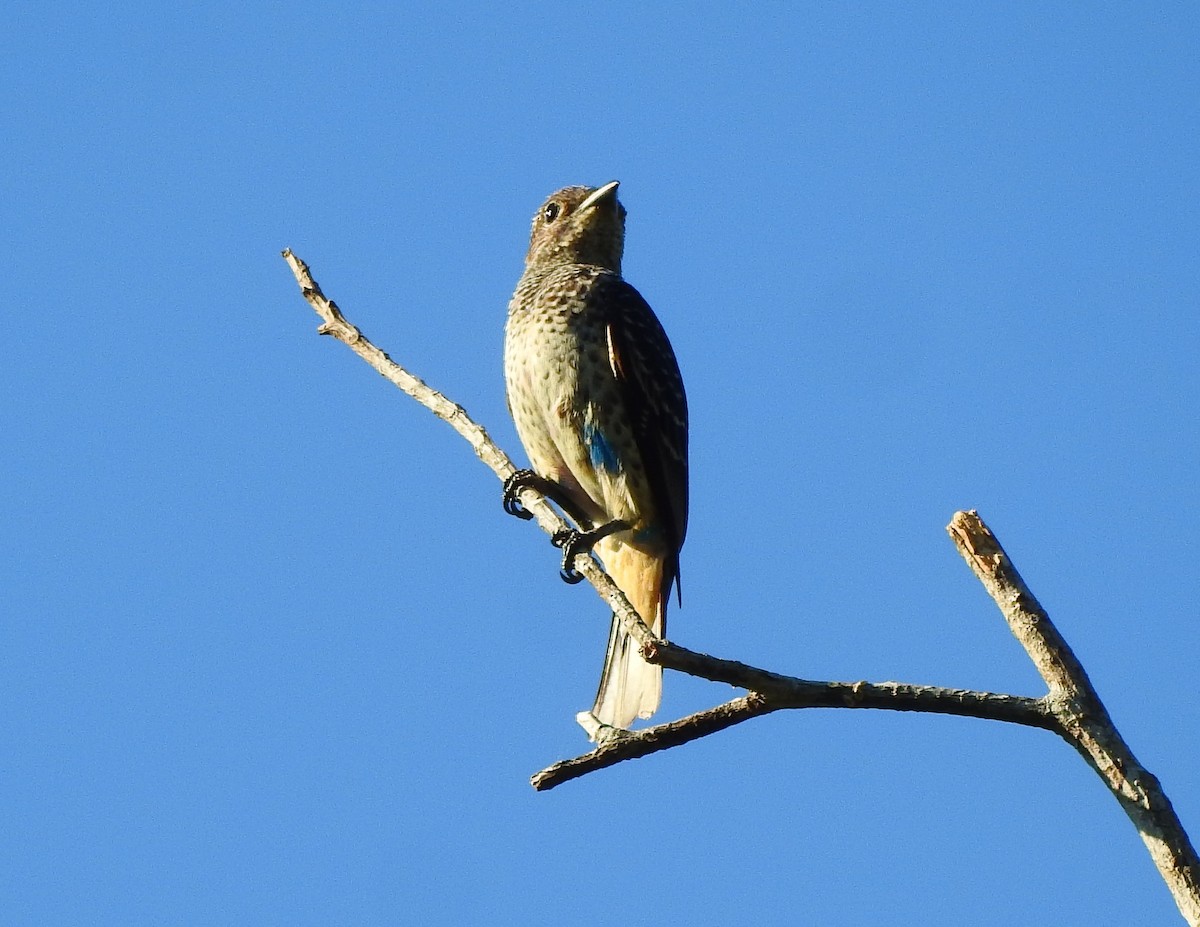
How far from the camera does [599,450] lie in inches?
253

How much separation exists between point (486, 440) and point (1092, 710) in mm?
2328

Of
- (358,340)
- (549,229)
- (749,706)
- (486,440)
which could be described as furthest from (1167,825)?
(549,229)

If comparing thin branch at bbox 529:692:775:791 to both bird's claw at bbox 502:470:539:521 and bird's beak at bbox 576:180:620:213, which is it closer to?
bird's claw at bbox 502:470:539:521

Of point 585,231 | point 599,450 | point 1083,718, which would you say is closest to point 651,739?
point 1083,718

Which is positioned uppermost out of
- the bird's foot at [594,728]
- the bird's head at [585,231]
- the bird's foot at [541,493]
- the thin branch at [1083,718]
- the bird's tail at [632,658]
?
the bird's head at [585,231]

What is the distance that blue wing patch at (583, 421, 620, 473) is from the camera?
21.0ft

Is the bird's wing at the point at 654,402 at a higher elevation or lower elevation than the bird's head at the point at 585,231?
lower

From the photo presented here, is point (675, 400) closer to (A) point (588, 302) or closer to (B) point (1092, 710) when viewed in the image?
(A) point (588, 302)

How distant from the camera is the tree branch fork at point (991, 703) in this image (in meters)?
3.32

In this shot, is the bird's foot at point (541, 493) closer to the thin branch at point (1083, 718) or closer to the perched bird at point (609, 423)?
the perched bird at point (609, 423)

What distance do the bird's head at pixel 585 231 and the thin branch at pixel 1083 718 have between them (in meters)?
4.09

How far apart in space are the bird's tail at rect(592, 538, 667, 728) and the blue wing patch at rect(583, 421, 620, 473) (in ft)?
1.39

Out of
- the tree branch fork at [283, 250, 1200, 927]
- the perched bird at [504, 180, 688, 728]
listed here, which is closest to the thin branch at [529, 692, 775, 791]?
the tree branch fork at [283, 250, 1200, 927]

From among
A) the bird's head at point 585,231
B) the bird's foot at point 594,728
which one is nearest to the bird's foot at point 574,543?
the bird's foot at point 594,728
